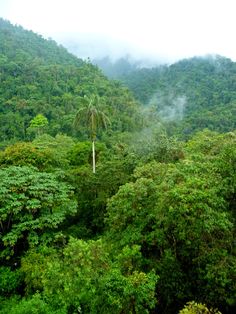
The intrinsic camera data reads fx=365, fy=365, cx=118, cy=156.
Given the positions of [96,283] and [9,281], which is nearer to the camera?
[96,283]

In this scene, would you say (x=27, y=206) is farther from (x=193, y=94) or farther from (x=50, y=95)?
(x=193, y=94)

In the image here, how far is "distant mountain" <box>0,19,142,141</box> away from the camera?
68875 mm

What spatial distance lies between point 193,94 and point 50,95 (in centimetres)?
4795

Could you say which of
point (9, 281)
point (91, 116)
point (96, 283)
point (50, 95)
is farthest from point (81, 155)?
point (50, 95)

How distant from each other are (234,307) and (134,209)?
584 cm

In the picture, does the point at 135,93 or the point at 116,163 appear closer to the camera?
the point at 116,163

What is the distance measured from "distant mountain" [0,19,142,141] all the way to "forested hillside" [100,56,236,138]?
37.1 feet

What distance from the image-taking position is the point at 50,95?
3236 inches

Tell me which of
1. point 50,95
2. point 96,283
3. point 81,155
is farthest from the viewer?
point 50,95

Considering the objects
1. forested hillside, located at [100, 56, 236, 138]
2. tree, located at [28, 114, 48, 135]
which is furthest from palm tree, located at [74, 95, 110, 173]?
forested hillside, located at [100, 56, 236, 138]

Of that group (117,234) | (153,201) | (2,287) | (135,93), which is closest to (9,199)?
(2,287)

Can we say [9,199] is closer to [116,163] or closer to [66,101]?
[116,163]

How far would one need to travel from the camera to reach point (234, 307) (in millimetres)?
15133

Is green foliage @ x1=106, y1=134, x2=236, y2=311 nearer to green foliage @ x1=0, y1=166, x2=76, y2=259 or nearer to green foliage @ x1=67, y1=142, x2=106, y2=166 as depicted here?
green foliage @ x1=0, y1=166, x2=76, y2=259
